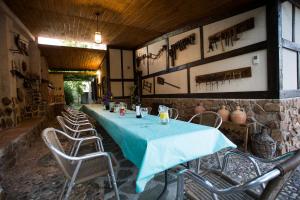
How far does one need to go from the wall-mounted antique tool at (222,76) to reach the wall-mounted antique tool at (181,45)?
98cm

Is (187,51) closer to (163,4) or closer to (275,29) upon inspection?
(163,4)

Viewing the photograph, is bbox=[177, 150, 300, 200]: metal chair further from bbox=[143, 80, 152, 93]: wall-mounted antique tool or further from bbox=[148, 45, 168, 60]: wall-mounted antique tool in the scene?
bbox=[143, 80, 152, 93]: wall-mounted antique tool

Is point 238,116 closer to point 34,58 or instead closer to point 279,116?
point 279,116

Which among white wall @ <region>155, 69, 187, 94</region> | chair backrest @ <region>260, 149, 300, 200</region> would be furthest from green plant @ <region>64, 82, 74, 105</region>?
chair backrest @ <region>260, 149, 300, 200</region>

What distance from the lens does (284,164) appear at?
727 millimetres

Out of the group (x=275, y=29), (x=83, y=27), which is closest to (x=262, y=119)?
(x=275, y=29)

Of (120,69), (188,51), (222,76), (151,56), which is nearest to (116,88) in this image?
(120,69)

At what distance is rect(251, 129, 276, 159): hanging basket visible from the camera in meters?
2.81

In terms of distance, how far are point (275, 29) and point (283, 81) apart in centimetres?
92

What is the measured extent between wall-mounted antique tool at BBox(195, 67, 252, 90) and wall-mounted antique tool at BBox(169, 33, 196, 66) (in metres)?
0.98

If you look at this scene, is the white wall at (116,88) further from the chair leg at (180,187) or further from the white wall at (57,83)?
the white wall at (57,83)

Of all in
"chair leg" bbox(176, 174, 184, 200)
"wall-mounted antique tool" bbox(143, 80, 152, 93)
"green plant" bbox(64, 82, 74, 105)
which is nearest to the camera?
"chair leg" bbox(176, 174, 184, 200)

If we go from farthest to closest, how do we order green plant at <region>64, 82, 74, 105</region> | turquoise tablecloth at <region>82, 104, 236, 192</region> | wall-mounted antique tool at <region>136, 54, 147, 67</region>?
green plant at <region>64, 82, 74, 105</region> → wall-mounted antique tool at <region>136, 54, 147, 67</region> → turquoise tablecloth at <region>82, 104, 236, 192</region>

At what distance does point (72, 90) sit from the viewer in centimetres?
1739
